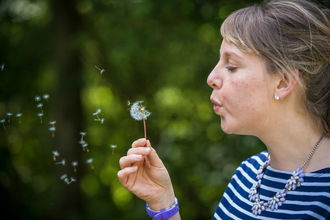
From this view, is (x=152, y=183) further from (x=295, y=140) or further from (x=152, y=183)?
(x=295, y=140)

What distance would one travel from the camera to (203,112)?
399 centimetres

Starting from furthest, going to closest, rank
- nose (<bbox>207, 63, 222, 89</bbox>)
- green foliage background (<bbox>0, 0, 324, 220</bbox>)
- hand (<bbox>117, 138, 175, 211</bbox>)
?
green foliage background (<bbox>0, 0, 324, 220</bbox>) → hand (<bbox>117, 138, 175, 211</bbox>) → nose (<bbox>207, 63, 222, 89</bbox>)

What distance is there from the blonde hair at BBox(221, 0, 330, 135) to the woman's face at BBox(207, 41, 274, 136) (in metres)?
0.05

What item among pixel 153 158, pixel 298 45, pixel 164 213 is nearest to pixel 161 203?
pixel 164 213

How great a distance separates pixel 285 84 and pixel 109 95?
138 inches

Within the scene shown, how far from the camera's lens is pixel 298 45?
4.38 ft

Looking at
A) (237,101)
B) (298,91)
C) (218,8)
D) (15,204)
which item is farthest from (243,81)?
(15,204)

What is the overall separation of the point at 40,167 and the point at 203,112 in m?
2.88

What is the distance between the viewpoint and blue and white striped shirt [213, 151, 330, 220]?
4.03ft

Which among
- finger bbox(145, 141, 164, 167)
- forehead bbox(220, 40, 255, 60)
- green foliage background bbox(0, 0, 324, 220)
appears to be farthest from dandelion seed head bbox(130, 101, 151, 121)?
green foliage background bbox(0, 0, 324, 220)

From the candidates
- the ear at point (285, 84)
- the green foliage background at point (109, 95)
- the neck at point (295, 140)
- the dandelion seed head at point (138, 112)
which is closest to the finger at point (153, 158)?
the dandelion seed head at point (138, 112)

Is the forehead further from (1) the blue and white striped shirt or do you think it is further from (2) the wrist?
(2) the wrist

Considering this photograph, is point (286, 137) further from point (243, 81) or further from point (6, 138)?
point (6, 138)

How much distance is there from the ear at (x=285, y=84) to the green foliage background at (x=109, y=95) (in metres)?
2.01
